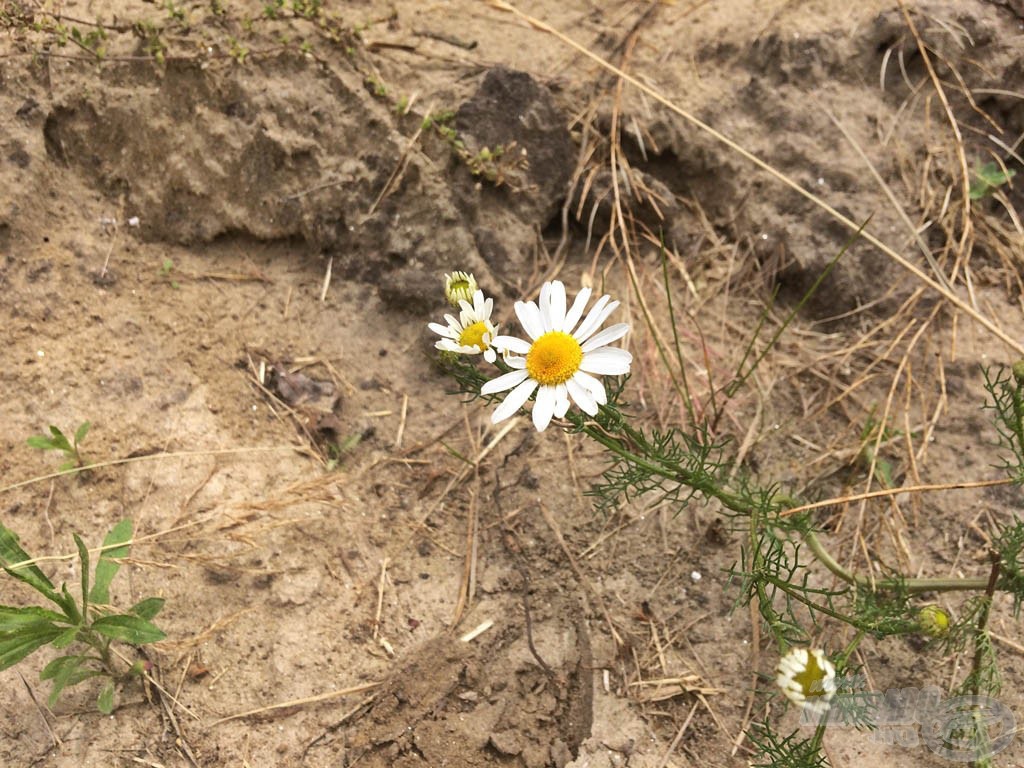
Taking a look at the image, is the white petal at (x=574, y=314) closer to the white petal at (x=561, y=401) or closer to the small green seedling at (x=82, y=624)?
the white petal at (x=561, y=401)

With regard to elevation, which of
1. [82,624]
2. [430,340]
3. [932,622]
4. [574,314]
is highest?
[574,314]

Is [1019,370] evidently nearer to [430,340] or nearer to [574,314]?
[574,314]

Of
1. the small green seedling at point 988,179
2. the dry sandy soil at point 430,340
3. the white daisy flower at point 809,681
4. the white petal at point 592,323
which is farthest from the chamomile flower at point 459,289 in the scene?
the small green seedling at point 988,179

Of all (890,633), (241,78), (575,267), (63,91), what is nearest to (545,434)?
(575,267)

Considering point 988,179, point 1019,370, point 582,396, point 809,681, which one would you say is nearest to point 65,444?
point 582,396

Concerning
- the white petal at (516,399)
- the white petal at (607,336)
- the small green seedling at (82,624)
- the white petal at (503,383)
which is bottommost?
the small green seedling at (82,624)

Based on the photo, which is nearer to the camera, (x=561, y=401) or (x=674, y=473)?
(x=561, y=401)

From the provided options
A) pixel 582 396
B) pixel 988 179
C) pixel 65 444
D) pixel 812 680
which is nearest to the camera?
pixel 812 680
